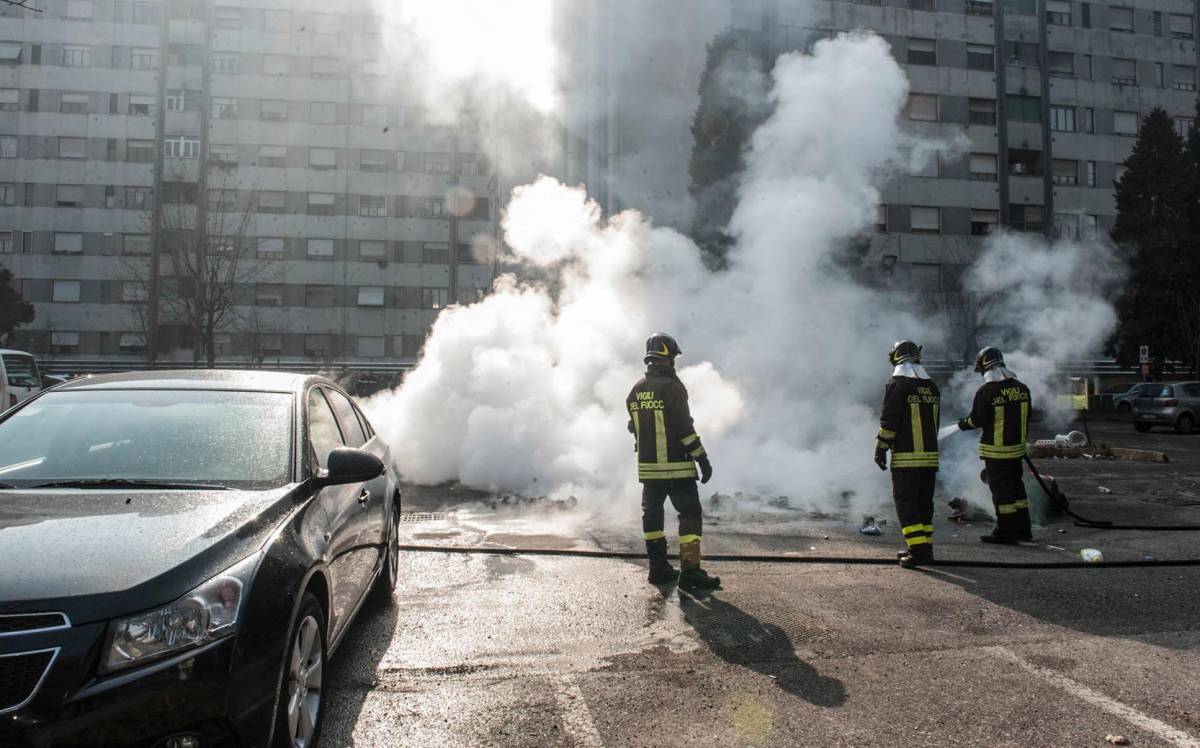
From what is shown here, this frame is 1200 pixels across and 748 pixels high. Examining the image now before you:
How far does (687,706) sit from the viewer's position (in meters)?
3.32

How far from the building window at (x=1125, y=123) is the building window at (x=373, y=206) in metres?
36.1

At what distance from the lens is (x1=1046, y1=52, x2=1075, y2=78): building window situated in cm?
3800

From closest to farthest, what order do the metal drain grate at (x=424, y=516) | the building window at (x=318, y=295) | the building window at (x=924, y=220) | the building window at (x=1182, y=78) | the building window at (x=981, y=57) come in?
the metal drain grate at (x=424, y=516), the building window at (x=924, y=220), the building window at (x=981, y=57), the building window at (x=318, y=295), the building window at (x=1182, y=78)

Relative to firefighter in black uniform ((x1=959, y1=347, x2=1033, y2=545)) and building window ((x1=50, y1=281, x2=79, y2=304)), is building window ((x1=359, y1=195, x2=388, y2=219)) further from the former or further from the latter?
firefighter in black uniform ((x1=959, y1=347, x2=1033, y2=545))

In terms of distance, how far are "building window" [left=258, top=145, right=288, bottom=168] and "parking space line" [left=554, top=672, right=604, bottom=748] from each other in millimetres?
38262

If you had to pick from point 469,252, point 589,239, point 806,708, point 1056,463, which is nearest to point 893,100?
point 589,239

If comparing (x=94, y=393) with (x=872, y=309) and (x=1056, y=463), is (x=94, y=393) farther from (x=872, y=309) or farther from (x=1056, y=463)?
(x=1056, y=463)

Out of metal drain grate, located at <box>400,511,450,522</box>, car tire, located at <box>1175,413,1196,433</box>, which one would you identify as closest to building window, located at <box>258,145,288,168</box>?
metal drain grate, located at <box>400,511,450,522</box>

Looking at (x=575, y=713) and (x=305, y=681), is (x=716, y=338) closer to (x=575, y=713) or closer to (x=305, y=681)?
(x=575, y=713)

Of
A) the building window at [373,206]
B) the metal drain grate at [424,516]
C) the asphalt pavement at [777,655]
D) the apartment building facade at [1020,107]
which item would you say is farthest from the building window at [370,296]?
the asphalt pavement at [777,655]

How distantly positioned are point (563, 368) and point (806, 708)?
8529mm

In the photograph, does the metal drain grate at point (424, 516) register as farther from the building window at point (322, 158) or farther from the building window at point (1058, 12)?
the building window at point (1058, 12)

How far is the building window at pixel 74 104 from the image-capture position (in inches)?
1449

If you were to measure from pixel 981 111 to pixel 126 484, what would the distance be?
40.6 metres
